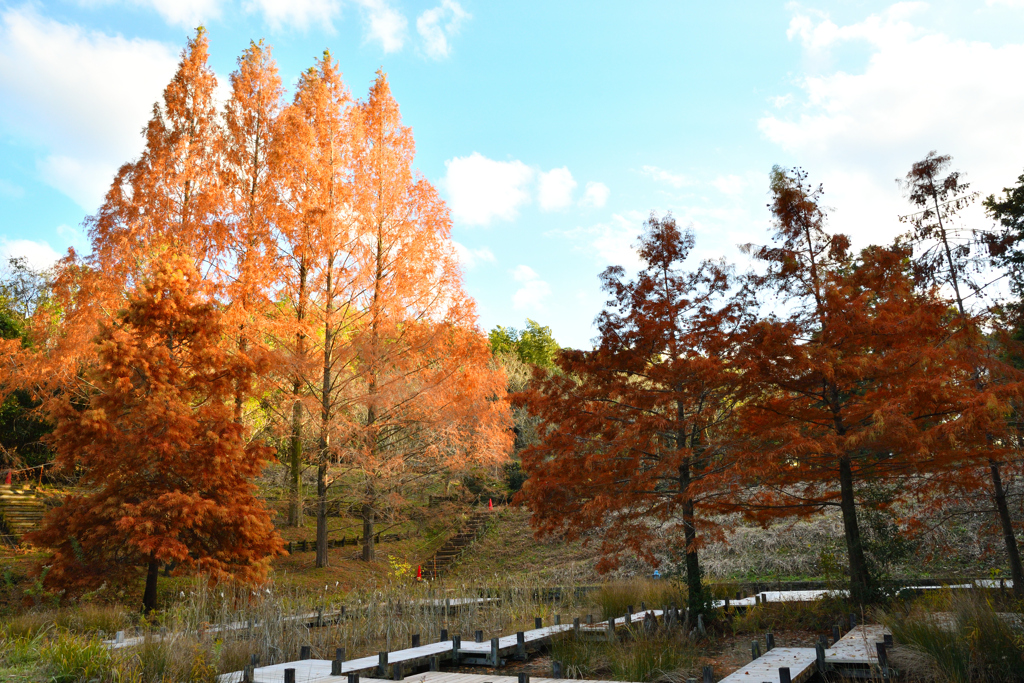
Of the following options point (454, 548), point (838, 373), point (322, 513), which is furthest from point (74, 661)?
point (454, 548)

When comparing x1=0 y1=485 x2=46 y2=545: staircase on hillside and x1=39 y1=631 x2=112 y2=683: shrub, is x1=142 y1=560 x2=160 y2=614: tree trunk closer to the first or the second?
x1=39 y1=631 x2=112 y2=683: shrub

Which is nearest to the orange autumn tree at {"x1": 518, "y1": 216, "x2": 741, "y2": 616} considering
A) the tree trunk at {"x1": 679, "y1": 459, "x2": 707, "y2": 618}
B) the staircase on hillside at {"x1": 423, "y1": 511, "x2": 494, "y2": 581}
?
the tree trunk at {"x1": 679, "y1": 459, "x2": 707, "y2": 618}

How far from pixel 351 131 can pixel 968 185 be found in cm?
1321

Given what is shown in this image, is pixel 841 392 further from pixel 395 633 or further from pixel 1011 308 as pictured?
pixel 395 633

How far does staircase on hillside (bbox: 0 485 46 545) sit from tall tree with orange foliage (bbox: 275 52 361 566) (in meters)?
6.46

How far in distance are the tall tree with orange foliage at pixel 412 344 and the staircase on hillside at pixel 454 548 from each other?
4.01 meters

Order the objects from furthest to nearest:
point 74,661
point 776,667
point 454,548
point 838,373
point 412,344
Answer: point 454,548
point 412,344
point 838,373
point 776,667
point 74,661

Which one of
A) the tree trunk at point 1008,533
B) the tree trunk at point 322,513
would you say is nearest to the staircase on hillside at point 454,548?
the tree trunk at point 322,513

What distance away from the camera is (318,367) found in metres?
15.0

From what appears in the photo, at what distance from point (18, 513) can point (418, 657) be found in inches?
557

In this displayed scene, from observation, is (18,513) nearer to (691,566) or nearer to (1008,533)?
(691,566)

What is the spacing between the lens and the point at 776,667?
612 cm

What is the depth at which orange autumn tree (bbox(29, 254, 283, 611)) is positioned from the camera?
9422 millimetres

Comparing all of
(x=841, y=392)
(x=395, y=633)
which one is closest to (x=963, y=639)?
(x=841, y=392)
